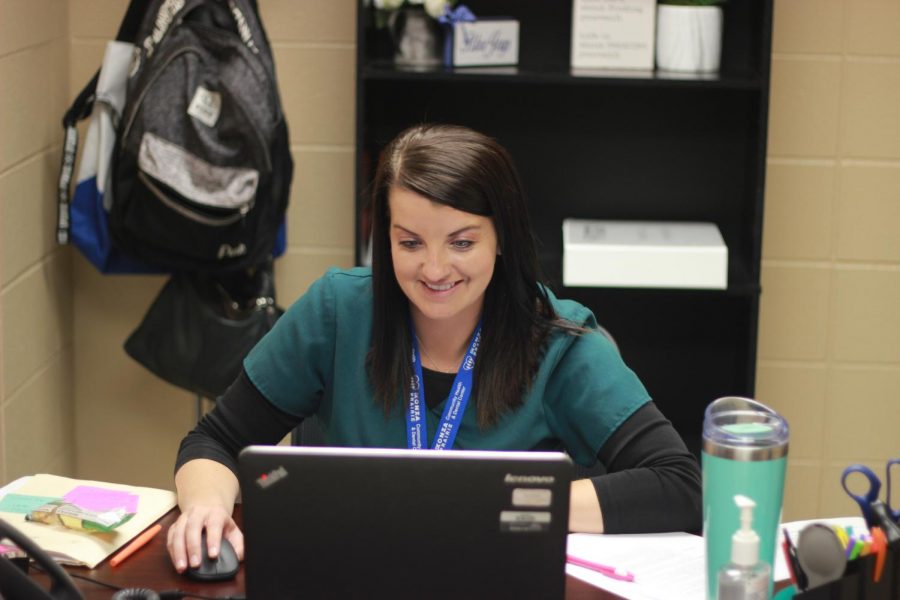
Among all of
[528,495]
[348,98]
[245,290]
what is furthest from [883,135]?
[528,495]

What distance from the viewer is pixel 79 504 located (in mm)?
1723

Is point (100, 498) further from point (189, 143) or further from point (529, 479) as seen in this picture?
point (189, 143)

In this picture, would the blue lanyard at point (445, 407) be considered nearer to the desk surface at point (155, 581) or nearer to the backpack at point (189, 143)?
the desk surface at point (155, 581)

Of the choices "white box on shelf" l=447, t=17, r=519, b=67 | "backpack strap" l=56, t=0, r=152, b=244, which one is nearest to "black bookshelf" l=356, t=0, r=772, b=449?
"white box on shelf" l=447, t=17, r=519, b=67

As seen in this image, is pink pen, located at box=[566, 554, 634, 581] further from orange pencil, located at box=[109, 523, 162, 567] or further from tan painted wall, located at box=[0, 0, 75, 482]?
tan painted wall, located at box=[0, 0, 75, 482]

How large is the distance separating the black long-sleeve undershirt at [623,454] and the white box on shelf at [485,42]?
114 centimetres

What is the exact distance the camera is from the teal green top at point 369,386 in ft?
6.18

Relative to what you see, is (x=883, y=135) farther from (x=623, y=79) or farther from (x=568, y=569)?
(x=568, y=569)

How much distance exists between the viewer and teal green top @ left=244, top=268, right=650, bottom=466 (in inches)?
74.1

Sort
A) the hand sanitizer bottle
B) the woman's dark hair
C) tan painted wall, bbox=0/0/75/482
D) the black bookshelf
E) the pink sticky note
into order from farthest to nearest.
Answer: the black bookshelf
tan painted wall, bbox=0/0/75/482
the woman's dark hair
the pink sticky note
the hand sanitizer bottle

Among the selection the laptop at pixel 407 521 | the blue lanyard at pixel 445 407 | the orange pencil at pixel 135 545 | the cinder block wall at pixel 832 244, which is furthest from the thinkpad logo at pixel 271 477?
the cinder block wall at pixel 832 244

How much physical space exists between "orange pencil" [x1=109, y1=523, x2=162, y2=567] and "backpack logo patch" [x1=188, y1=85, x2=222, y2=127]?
4.17 feet

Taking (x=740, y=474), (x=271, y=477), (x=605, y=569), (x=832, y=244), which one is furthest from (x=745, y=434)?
(x=832, y=244)

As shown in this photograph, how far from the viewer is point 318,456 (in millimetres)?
1295
